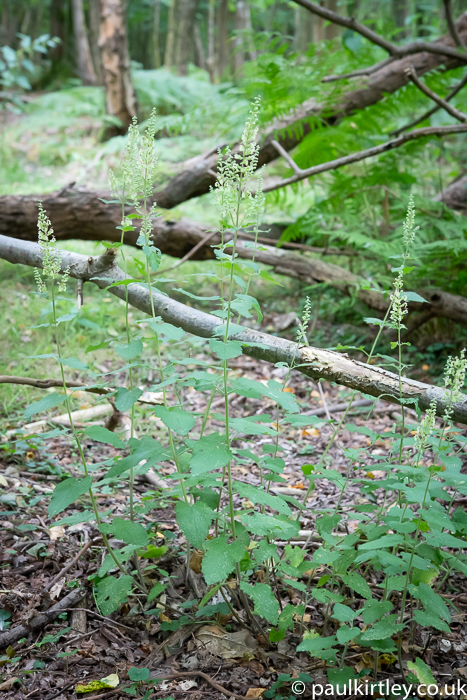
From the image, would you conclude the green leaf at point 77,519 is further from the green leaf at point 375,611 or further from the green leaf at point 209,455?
the green leaf at point 375,611

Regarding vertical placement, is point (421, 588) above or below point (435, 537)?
below

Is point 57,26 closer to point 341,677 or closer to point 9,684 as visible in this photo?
point 9,684

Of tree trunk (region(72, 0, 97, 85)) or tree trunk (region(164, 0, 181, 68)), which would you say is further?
tree trunk (region(72, 0, 97, 85))

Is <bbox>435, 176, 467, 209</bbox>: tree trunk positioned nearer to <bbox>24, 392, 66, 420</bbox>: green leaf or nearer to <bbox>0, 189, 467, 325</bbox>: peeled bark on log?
<bbox>0, 189, 467, 325</bbox>: peeled bark on log

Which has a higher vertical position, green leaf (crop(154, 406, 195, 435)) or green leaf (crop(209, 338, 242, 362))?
green leaf (crop(209, 338, 242, 362))

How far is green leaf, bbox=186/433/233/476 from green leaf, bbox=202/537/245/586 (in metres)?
0.28

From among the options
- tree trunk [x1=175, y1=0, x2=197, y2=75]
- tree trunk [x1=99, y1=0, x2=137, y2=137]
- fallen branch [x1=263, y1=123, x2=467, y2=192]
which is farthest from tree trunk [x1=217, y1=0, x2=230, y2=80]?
fallen branch [x1=263, y1=123, x2=467, y2=192]

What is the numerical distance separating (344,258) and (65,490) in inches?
191

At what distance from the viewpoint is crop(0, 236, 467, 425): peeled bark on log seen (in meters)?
2.16

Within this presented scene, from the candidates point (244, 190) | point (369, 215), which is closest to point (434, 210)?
point (369, 215)

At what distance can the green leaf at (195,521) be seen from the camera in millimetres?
1537

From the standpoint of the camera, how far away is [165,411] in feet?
5.32

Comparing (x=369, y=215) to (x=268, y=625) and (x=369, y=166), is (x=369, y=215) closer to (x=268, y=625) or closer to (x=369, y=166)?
(x=369, y=166)

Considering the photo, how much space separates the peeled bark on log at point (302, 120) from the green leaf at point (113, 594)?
12.8 ft
